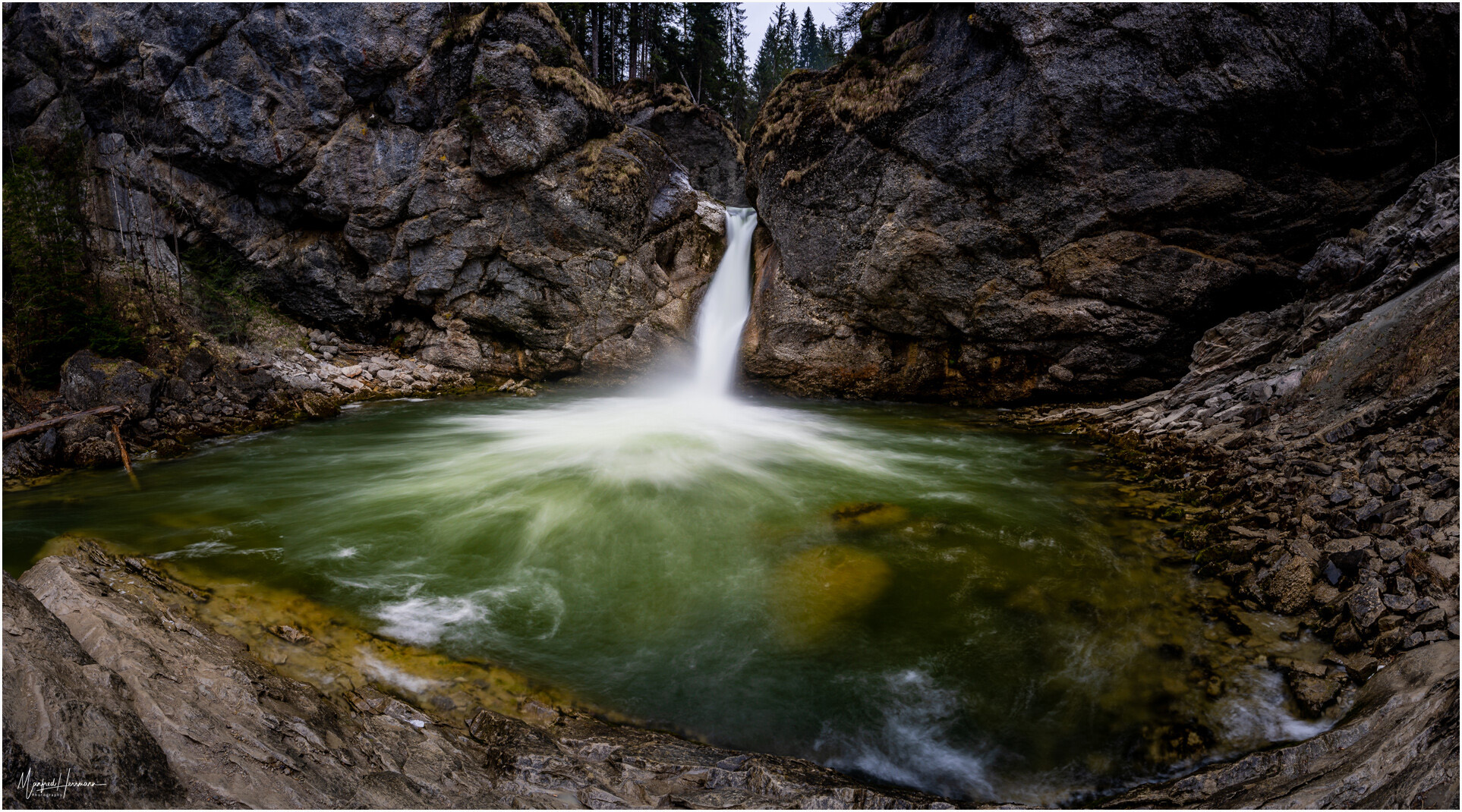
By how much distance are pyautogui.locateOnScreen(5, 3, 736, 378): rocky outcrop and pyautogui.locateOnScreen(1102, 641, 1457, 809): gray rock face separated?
13.4m

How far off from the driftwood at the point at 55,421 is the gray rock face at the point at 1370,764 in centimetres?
1167

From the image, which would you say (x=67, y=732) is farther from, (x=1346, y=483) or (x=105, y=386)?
(x=105, y=386)

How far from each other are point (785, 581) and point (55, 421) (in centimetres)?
1028

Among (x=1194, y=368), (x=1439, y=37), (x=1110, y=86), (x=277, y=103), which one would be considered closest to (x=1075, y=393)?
(x=1194, y=368)

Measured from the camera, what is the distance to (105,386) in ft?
30.6

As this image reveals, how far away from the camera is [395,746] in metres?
2.99

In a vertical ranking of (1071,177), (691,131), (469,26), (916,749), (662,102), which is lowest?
(916,749)

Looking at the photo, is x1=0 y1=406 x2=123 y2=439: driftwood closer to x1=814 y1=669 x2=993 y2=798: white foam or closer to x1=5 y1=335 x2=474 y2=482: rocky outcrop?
x1=5 y1=335 x2=474 y2=482: rocky outcrop

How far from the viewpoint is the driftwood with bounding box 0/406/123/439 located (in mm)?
7035

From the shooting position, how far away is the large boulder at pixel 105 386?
9250 mm

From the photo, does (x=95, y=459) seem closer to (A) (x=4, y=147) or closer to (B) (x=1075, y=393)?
(A) (x=4, y=147)

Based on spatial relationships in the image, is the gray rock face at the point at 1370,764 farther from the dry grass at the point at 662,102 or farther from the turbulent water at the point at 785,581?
the dry grass at the point at 662,102

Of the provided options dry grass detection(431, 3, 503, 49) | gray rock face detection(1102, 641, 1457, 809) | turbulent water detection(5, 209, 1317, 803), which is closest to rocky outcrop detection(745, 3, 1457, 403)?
turbulent water detection(5, 209, 1317, 803)

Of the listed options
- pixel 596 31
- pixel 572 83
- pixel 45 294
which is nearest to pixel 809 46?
pixel 596 31
